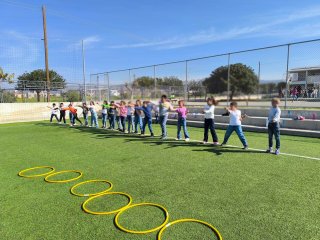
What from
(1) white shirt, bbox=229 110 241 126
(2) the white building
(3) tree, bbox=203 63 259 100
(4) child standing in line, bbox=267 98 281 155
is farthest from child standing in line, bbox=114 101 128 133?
(2) the white building

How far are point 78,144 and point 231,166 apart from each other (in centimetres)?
666

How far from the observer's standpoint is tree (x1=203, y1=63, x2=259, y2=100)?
589 inches

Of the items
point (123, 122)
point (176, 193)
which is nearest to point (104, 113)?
point (123, 122)

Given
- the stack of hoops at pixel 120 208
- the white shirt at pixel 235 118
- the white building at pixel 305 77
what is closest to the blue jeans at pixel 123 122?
the white shirt at pixel 235 118

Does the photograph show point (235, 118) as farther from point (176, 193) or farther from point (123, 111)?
point (123, 111)

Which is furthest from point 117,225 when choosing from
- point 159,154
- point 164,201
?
point 159,154

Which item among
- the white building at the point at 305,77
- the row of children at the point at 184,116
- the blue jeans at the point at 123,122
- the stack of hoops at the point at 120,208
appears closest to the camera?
the stack of hoops at the point at 120,208

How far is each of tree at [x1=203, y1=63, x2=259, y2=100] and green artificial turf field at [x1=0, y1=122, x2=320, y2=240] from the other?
20.7 feet

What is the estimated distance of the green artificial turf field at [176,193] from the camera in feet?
13.0

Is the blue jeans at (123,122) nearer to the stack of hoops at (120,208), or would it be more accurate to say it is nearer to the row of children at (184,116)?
the row of children at (184,116)

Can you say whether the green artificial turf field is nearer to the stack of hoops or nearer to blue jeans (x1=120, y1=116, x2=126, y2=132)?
the stack of hoops

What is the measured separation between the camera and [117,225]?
403cm

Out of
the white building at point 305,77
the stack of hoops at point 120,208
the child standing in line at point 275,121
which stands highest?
the white building at point 305,77

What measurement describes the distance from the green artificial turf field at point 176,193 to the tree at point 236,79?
6.30 meters
